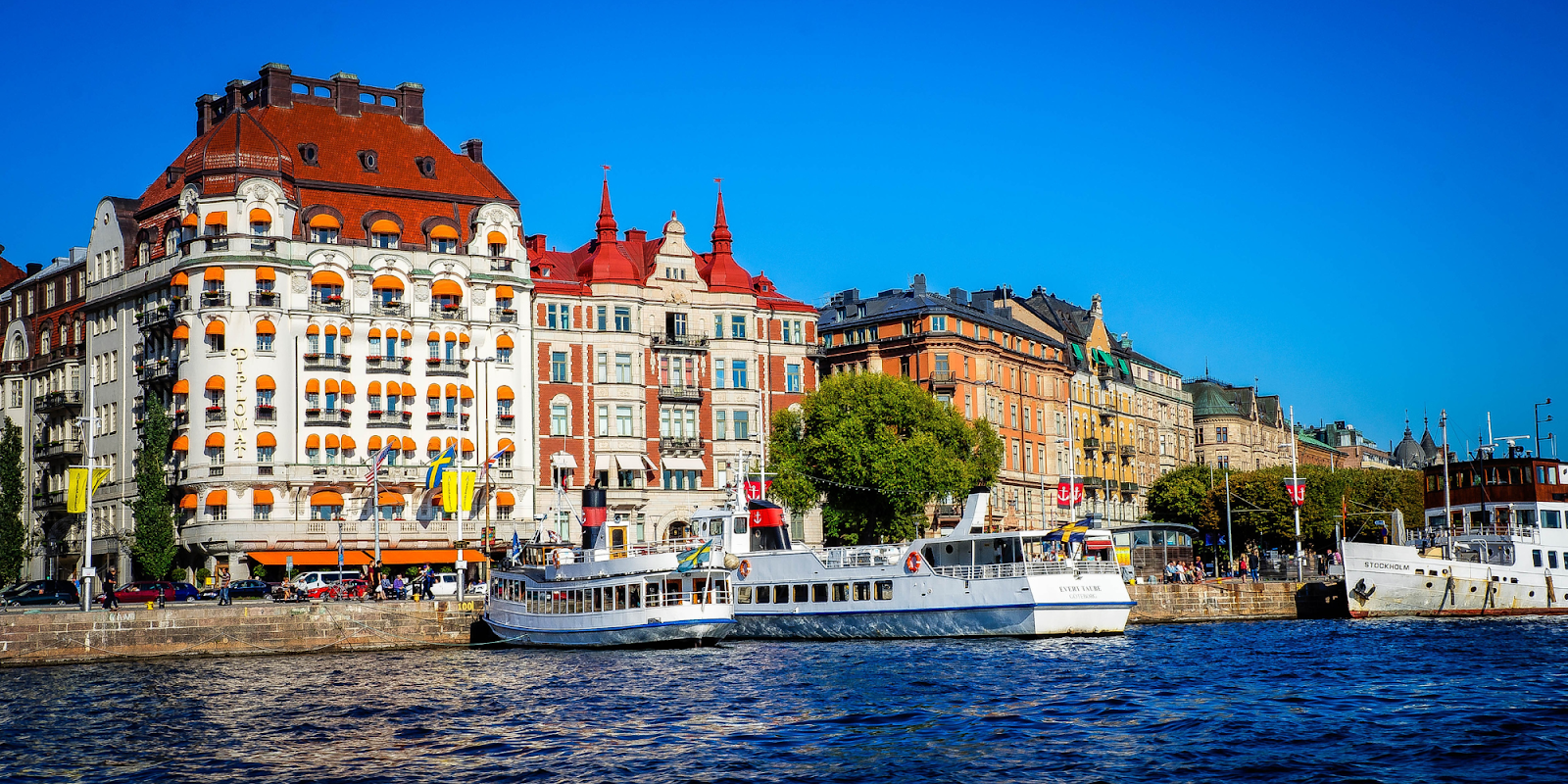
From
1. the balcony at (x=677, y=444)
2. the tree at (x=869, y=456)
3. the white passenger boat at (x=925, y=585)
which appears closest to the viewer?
the white passenger boat at (x=925, y=585)

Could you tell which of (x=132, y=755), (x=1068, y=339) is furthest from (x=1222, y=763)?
(x=1068, y=339)

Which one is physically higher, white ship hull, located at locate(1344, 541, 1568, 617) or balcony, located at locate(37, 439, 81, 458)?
balcony, located at locate(37, 439, 81, 458)

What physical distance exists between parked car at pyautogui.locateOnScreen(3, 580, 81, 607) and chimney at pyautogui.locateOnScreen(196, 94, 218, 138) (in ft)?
114

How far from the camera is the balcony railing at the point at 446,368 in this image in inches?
3981

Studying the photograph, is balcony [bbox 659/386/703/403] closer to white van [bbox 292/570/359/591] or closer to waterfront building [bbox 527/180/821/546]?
waterfront building [bbox 527/180/821/546]

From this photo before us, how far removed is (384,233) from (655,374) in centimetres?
1855

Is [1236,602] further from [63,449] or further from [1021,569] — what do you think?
[63,449]

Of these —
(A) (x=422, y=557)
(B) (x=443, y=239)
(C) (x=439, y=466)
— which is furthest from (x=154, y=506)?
(B) (x=443, y=239)


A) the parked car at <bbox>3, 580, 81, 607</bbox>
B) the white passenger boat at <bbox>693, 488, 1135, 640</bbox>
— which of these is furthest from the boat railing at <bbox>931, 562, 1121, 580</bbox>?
the parked car at <bbox>3, 580, 81, 607</bbox>

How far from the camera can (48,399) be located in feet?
357

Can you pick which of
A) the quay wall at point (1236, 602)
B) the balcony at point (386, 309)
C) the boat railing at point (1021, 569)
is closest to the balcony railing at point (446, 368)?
the balcony at point (386, 309)

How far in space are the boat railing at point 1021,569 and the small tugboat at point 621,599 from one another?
917cm

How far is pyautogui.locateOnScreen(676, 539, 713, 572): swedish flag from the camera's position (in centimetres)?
6725

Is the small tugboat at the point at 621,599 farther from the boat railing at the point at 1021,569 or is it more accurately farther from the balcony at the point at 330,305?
the balcony at the point at 330,305
